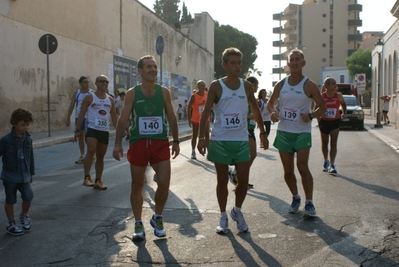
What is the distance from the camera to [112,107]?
8758 millimetres

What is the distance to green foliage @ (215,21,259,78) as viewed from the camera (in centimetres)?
7700

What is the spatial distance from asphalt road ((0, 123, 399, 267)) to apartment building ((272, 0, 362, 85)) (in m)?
100

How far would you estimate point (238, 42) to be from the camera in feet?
255

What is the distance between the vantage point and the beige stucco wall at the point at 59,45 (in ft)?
63.1

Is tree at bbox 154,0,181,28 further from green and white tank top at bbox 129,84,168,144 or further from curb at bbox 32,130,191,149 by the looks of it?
green and white tank top at bbox 129,84,168,144

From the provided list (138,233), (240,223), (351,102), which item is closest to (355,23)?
(351,102)

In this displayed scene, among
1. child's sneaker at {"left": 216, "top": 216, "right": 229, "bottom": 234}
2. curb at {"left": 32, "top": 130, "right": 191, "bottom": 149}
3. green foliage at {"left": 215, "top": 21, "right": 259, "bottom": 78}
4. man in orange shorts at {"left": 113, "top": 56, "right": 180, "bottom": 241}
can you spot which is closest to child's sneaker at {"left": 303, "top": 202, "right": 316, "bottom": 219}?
child's sneaker at {"left": 216, "top": 216, "right": 229, "bottom": 234}

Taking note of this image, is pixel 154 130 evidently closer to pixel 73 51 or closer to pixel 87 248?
pixel 87 248

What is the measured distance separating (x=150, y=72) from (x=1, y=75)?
14276mm

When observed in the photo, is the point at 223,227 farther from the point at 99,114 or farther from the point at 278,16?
the point at 278,16

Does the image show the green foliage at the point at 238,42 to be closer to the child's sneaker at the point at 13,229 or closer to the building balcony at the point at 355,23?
the building balcony at the point at 355,23

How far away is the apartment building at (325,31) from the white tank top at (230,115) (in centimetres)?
10311

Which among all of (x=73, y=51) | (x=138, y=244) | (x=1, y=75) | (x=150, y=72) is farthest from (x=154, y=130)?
(x=73, y=51)

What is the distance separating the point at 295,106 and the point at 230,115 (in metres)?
1.17
